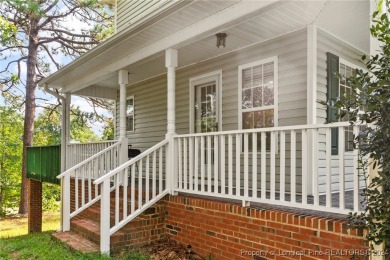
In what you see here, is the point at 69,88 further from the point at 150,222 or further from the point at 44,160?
the point at 150,222

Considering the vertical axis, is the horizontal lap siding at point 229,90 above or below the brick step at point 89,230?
above

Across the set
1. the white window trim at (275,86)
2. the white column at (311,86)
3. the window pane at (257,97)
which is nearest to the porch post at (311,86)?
the white column at (311,86)

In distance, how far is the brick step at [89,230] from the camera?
432 centimetres

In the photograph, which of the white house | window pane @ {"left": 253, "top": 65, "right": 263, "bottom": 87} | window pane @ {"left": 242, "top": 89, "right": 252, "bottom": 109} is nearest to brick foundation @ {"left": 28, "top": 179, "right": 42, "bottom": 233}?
the white house

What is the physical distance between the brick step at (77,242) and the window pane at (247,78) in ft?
11.5

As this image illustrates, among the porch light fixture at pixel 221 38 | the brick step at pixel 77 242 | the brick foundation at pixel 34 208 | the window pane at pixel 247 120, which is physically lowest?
the brick foundation at pixel 34 208

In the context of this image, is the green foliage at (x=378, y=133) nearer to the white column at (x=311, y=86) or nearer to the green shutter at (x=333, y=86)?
the white column at (x=311, y=86)

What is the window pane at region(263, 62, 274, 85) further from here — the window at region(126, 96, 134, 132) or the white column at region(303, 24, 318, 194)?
the window at region(126, 96, 134, 132)

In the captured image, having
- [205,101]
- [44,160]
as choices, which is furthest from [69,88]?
[205,101]

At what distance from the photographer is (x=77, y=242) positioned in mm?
4688

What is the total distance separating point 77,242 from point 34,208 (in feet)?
25.6

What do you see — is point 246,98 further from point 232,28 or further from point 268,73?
point 232,28

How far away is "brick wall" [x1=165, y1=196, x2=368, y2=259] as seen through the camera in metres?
2.82

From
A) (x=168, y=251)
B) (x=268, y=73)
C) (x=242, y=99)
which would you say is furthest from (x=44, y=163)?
(x=268, y=73)
